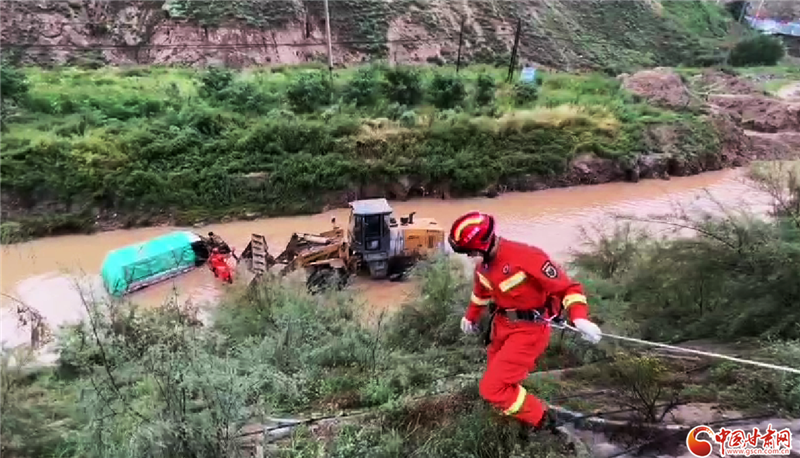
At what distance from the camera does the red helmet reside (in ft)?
14.6

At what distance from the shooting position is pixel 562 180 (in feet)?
73.4

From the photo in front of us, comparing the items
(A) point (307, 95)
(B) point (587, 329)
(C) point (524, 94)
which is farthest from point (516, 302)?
(C) point (524, 94)

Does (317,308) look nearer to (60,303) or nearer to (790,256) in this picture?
(790,256)

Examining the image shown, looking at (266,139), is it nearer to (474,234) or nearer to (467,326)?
(467,326)

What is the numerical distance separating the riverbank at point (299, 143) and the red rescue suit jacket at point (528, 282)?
603 inches

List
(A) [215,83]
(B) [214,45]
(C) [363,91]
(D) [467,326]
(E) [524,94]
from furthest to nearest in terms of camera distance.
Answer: (B) [214,45], (E) [524,94], (C) [363,91], (A) [215,83], (D) [467,326]

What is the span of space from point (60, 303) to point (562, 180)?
14748mm

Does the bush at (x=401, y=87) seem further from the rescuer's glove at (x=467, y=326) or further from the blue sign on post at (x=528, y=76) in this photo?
the rescuer's glove at (x=467, y=326)

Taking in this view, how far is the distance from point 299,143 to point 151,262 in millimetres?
7588

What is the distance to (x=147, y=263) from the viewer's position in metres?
13.8

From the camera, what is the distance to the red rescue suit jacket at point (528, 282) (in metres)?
4.49

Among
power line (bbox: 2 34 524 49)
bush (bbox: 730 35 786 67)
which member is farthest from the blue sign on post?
bush (bbox: 730 35 786 67)

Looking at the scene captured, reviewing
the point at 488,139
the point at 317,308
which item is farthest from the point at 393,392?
the point at 488,139

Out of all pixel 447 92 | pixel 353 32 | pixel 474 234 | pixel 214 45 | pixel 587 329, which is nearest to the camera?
pixel 587 329
